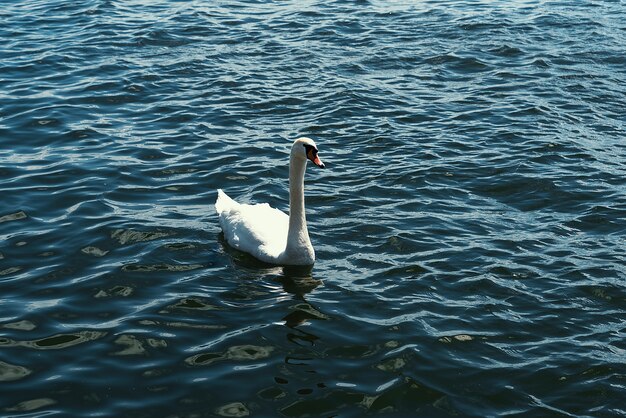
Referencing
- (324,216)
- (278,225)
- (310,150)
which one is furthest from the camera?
(324,216)

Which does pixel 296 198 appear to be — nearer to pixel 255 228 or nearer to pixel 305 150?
pixel 305 150

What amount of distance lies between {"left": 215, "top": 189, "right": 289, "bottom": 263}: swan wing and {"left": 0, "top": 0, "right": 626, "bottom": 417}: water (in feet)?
0.75

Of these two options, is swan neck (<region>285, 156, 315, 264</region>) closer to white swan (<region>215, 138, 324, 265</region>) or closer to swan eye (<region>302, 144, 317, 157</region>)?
white swan (<region>215, 138, 324, 265</region>)

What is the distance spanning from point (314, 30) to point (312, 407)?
15.5 m

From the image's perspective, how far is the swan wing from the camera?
42.3 feet

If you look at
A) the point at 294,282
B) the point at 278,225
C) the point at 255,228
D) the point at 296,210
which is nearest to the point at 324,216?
the point at 278,225

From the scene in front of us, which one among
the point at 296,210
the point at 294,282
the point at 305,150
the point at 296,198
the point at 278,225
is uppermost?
the point at 305,150

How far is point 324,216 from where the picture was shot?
46.6 feet

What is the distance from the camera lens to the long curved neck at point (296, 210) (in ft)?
41.0

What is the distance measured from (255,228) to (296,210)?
31.6 inches

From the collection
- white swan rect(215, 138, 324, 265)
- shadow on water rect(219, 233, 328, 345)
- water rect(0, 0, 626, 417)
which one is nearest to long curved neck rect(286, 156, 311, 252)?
white swan rect(215, 138, 324, 265)

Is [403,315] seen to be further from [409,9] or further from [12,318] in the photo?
[409,9]

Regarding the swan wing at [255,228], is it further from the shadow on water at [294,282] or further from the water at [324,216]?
the water at [324,216]

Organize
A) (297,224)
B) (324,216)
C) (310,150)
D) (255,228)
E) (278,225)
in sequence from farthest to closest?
(324,216) → (278,225) → (255,228) → (297,224) → (310,150)
